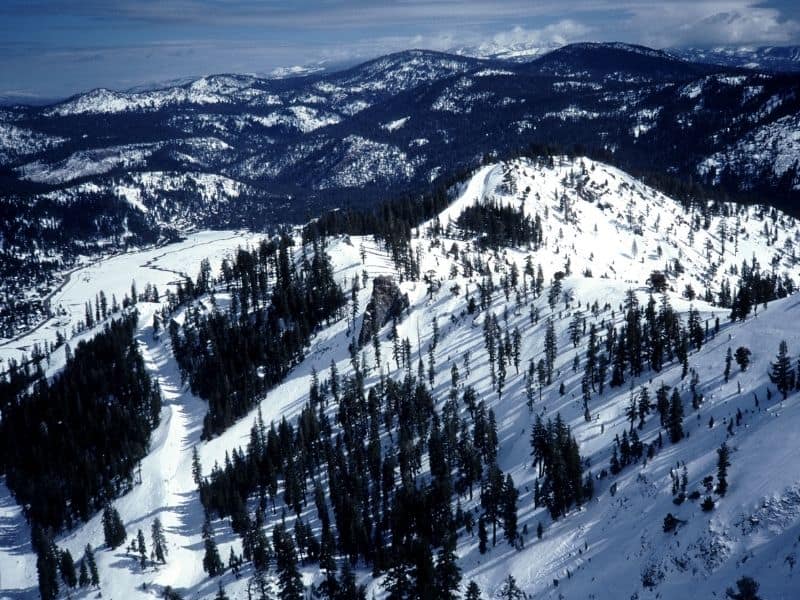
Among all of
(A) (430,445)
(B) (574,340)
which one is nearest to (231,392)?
(A) (430,445)

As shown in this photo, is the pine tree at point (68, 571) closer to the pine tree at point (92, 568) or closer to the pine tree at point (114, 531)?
the pine tree at point (92, 568)

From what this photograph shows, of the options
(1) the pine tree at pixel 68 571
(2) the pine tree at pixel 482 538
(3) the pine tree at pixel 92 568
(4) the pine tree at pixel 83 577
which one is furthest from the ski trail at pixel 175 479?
(2) the pine tree at pixel 482 538

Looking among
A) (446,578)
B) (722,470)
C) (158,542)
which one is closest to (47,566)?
(158,542)

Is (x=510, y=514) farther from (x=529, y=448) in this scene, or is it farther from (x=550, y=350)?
(x=550, y=350)

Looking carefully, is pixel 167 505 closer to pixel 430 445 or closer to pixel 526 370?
pixel 430 445

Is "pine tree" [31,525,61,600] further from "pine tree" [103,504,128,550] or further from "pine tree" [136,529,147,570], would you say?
"pine tree" [136,529,147,570]
